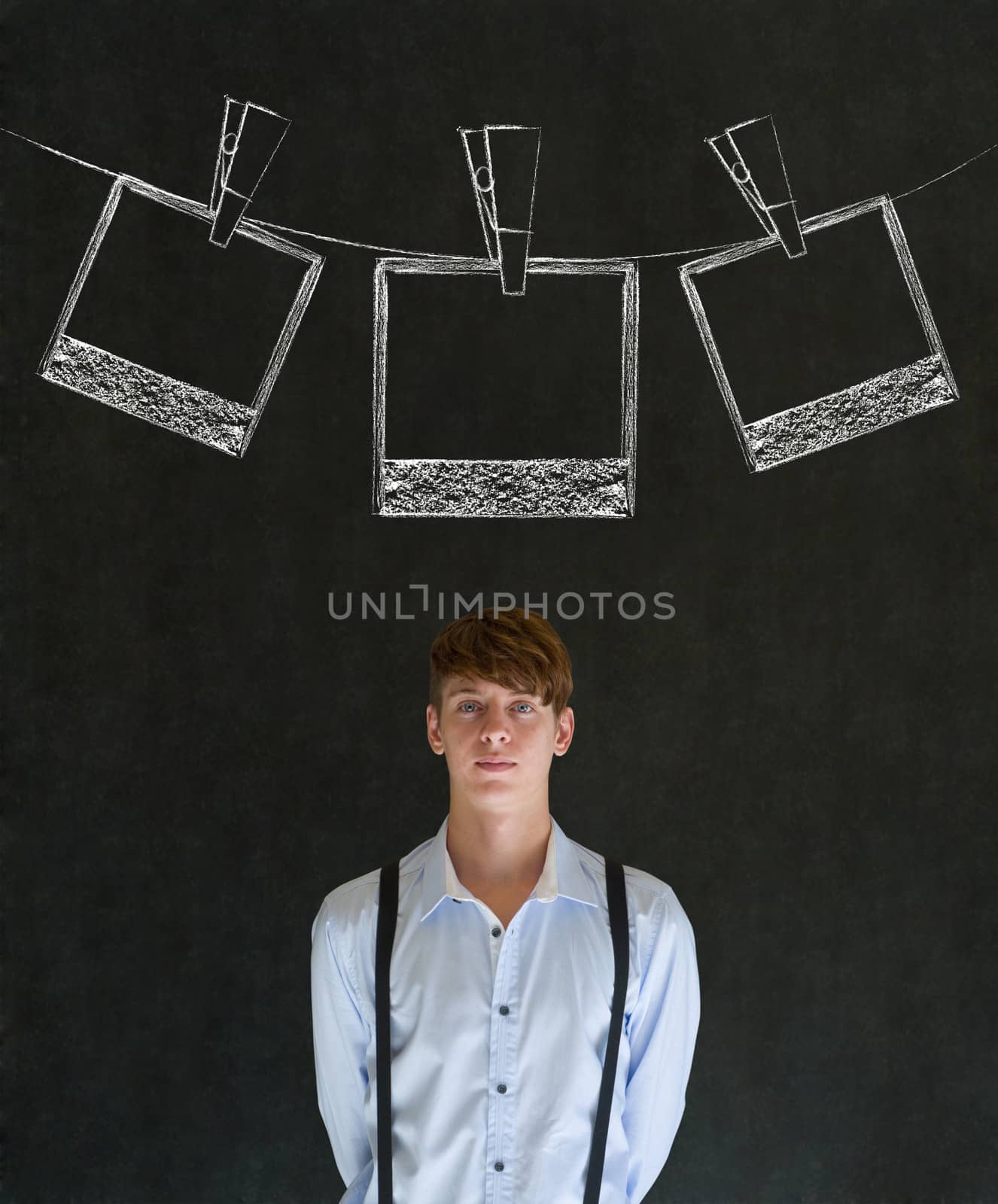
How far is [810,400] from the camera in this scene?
6.63 ft

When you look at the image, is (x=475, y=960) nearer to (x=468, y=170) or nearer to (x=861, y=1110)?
(x=861, y=1110)

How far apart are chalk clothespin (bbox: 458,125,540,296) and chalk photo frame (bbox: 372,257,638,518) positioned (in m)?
0.09

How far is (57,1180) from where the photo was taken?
1.97m

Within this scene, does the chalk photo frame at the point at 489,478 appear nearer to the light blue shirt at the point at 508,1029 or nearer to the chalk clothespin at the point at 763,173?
the chalk clothespin at the point at 763,173

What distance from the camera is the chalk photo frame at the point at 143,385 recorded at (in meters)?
1.99

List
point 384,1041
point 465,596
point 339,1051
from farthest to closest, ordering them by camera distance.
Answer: point 465,596 < point 339,1051 < point 384,1041

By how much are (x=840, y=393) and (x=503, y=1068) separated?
124 centimetres

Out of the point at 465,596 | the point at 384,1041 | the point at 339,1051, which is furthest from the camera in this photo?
the point at 465,596

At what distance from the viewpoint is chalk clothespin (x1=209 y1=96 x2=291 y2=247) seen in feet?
6.58

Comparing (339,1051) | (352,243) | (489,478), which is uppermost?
(352,243)

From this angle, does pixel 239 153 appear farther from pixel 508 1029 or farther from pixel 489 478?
pixel 508 1029

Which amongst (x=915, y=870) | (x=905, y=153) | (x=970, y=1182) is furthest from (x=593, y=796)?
(x=905, y=153)

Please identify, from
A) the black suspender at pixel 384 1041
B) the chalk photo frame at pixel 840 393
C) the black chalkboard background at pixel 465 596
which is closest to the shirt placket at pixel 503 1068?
the black suspender at pixel 384 1041

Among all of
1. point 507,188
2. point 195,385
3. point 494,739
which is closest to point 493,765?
point 494,739
